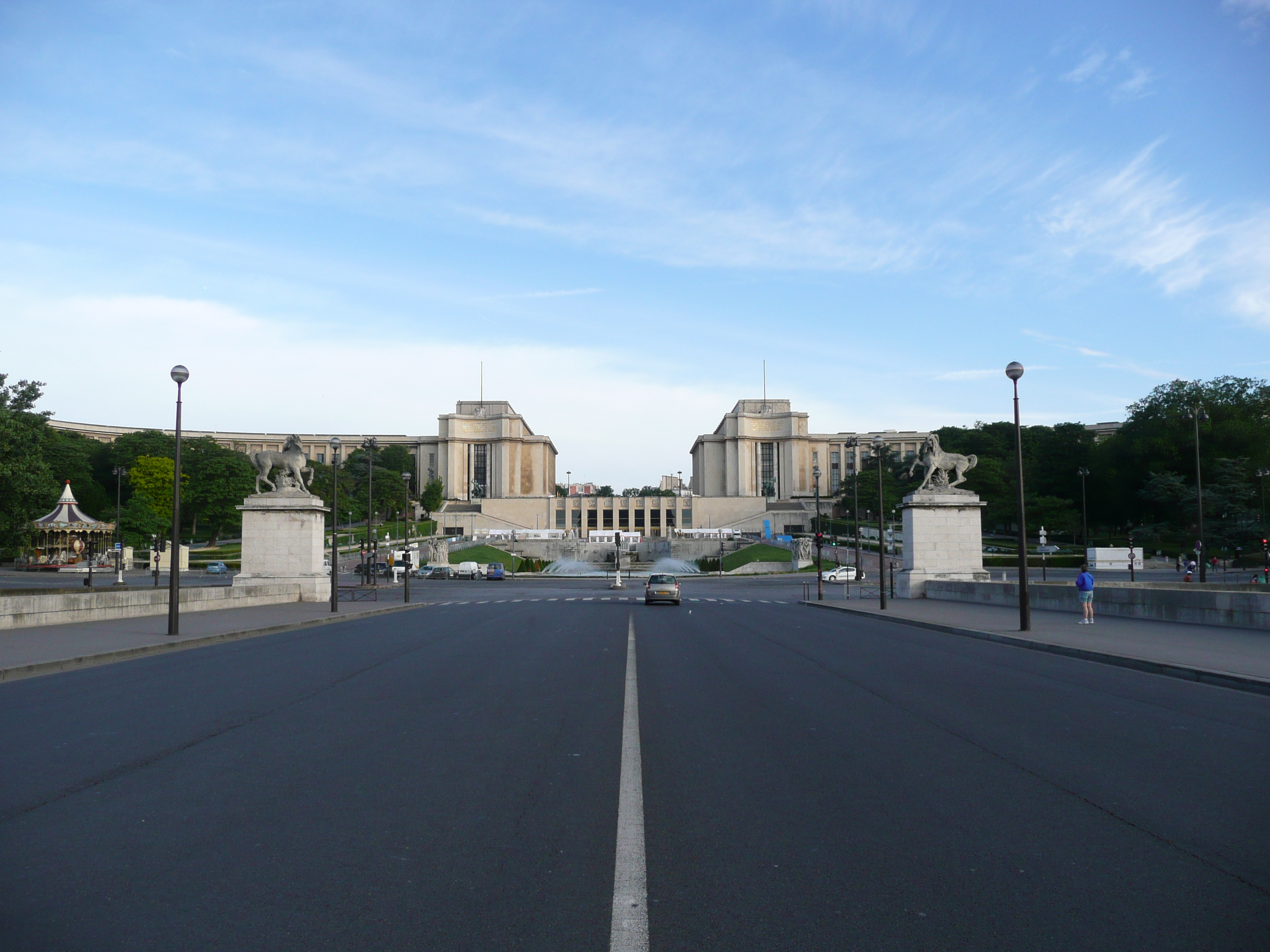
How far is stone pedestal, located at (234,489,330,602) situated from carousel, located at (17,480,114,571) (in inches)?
1901

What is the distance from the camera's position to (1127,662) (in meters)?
14.3

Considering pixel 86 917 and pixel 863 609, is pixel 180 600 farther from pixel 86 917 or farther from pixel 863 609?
pixel 86 917

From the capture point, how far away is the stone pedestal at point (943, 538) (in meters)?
36.4

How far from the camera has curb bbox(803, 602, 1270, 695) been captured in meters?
11.7

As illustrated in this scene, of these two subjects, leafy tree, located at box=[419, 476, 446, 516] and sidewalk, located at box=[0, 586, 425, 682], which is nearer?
sidewalk, located at box=[0, 586, 425, 682]

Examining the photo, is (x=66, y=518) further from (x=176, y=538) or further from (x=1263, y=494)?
(x=1263, y=494)

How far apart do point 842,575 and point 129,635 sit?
53969 millimetres

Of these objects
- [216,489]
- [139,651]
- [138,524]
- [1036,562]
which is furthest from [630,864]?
[216,489]

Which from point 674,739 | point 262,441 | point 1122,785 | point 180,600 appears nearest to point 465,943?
point 674,739

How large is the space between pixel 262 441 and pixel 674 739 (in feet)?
586

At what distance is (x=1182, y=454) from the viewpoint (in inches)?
3150

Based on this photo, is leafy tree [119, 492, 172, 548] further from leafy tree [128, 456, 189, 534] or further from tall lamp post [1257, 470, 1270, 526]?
tall lamp post [1257, 470, 1270, 526]

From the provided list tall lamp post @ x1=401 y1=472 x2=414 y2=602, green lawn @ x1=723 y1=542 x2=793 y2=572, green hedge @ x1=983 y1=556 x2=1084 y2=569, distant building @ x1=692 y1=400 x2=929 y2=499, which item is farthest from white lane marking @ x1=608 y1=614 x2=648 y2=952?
distant building @ x1=692 y1=400 x2=929 y2=499

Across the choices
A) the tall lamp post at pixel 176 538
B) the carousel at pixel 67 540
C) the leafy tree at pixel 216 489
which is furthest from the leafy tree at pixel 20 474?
the leafy tree at pixel 216 489
